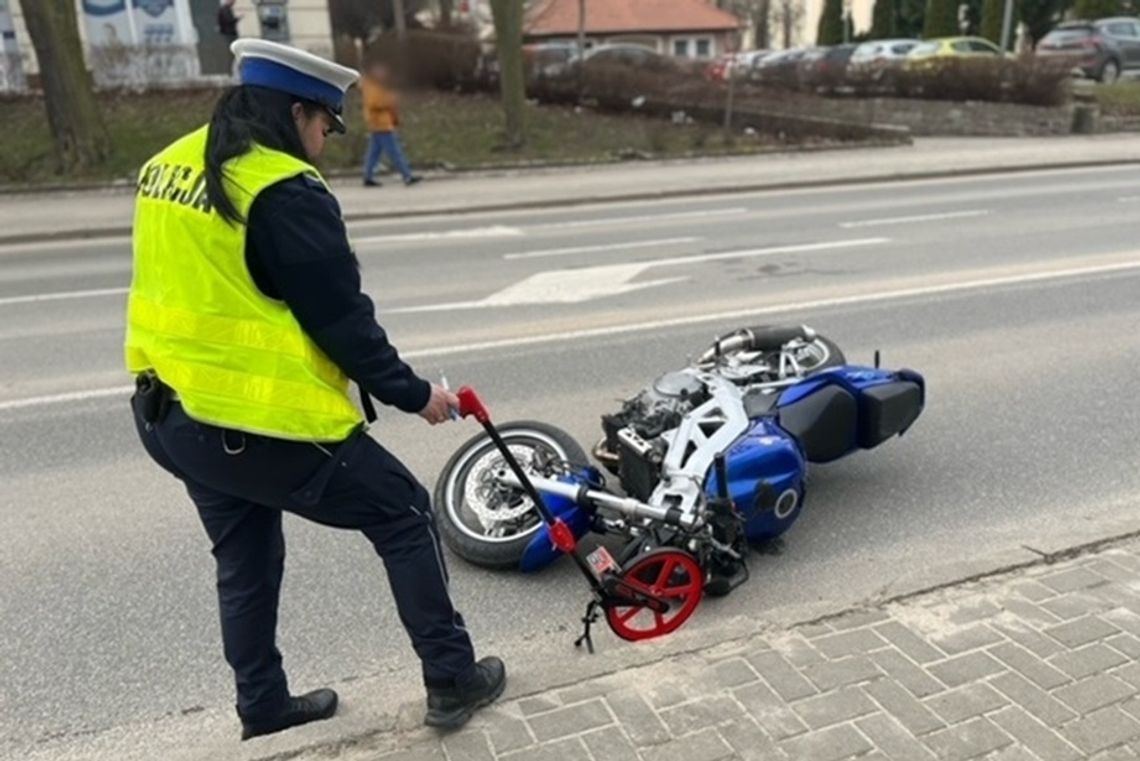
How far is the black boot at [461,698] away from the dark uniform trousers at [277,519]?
31 millimetres

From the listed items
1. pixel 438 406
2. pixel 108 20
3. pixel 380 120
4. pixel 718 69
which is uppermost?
pixel 108 20

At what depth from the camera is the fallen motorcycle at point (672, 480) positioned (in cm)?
326

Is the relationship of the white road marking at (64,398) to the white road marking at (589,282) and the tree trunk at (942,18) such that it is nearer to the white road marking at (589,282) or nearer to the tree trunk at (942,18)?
the white road marking at (589,282)

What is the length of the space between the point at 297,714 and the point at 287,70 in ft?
6.15

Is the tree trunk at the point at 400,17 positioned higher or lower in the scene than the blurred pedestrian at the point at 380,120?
higher

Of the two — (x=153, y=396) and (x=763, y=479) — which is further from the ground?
(x=153, y=396)

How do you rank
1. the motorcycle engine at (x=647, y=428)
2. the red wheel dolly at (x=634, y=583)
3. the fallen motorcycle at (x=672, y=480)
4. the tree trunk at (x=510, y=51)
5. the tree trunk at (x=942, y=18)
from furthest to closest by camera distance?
the tree trunk at (x=942, y=18) → the tree trunk at (x=510, y=51) → the motorcycle engine at (x=647, y=428) → the fallen motorcycle at (x=672, y=480) → the red wheel dolly at (x=634, y=583)

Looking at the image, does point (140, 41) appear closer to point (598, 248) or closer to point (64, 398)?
point (598, 248)

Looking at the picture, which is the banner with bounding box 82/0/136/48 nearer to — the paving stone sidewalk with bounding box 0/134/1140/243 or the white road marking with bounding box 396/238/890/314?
the paving stone sidewalk with bounding box 0/134/1140/243

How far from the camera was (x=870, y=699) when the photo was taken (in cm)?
275

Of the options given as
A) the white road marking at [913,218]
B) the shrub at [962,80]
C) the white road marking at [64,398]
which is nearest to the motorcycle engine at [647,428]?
the white road marking at [64,398]

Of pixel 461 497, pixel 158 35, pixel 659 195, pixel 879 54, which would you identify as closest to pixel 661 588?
pixel 461 497

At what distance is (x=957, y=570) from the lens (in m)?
3.47

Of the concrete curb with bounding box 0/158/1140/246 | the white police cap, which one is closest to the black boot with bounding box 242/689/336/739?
the white police cap
